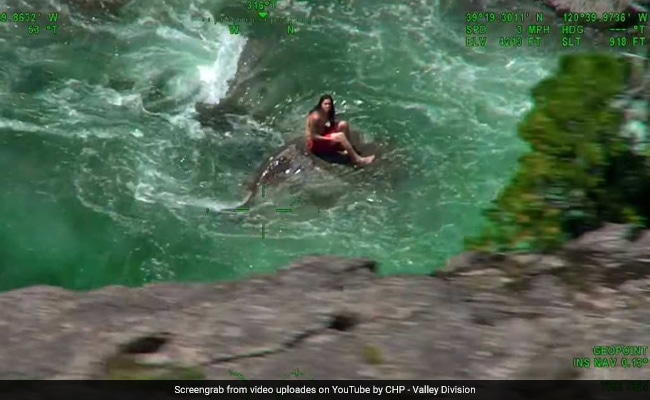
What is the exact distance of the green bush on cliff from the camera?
20.8 feet

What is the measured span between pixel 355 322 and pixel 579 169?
2527 millimetres

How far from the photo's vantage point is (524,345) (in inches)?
177

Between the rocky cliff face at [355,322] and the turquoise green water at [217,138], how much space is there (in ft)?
18.5

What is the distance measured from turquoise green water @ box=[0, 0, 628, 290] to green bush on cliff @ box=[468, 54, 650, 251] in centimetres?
448

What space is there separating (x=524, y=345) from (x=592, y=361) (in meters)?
0.34

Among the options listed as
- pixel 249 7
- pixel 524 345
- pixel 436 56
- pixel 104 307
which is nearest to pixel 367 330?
pixel 524 345
